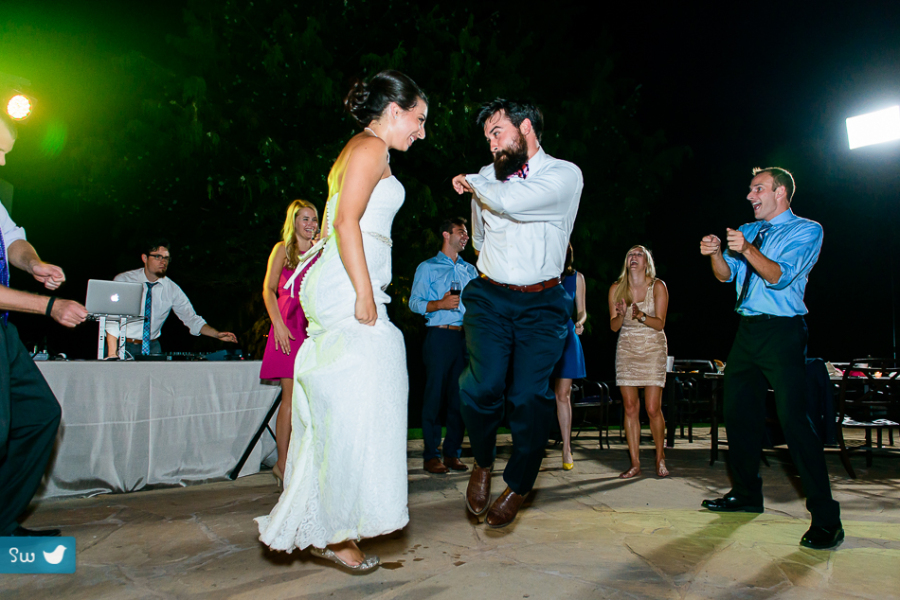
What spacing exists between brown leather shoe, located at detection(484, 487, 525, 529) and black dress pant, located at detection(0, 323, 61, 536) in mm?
1917

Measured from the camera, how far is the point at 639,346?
4.15 meters

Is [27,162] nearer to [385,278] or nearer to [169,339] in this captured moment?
[169,339]

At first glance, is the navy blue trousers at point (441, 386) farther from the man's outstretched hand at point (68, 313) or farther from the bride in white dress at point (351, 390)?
the man's outstretched hand at point (68, 313)

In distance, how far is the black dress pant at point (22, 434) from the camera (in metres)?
2.18

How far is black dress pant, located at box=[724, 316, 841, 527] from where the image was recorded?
244 centimetres

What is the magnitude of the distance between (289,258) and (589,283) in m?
7.66

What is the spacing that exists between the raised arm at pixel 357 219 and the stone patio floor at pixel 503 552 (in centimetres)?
97

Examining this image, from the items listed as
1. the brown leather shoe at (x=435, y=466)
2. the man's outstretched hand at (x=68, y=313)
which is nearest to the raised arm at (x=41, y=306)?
the man's outstretched hand at (x=68, y=313)

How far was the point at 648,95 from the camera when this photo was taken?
13.8m

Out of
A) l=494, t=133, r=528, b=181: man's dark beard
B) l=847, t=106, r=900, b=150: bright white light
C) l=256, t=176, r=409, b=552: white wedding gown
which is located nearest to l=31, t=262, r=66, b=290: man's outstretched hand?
l=256, t=176, r=409, b=552: white wedding gown

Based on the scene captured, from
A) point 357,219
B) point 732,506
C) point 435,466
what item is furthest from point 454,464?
point 357,219

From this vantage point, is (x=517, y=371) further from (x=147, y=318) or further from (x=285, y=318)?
(x=147, y=318)

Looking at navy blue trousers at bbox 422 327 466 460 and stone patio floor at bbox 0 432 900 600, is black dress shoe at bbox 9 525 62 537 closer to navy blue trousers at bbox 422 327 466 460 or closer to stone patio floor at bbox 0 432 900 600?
stone patio floor at bbox 0 432 900 600

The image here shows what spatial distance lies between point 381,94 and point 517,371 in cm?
130
